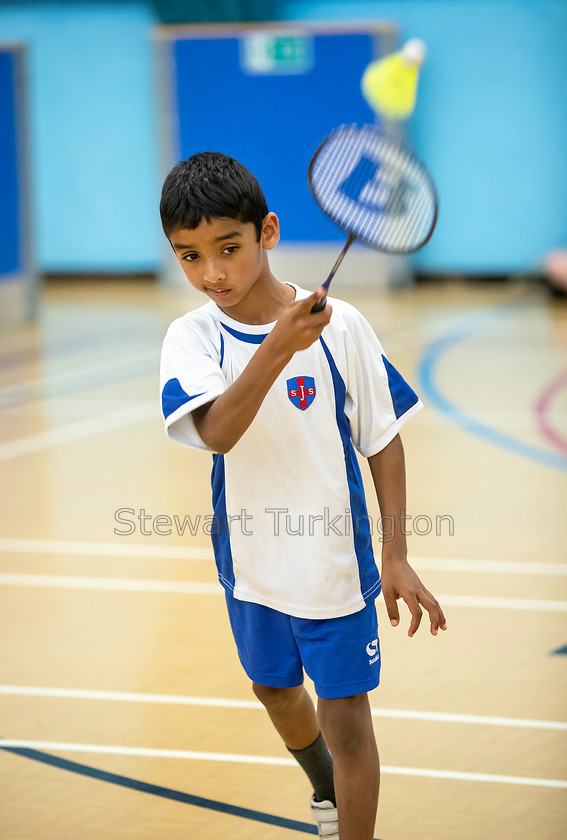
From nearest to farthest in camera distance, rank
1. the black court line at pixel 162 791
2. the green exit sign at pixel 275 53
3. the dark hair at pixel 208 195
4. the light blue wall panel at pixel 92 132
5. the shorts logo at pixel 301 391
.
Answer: the dark hair at pixel 208 195, the shorts logo at pixel 301 391, the black court line at pixel 162 791, the green exit sign at pixel 275 53, the light blue wall panel at pixel 92 132

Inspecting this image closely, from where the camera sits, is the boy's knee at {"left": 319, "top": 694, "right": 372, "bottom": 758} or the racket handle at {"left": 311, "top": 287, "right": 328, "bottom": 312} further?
the boy's knee at {"left": 319, "top": 694, "right": 372, "bottom": 758}

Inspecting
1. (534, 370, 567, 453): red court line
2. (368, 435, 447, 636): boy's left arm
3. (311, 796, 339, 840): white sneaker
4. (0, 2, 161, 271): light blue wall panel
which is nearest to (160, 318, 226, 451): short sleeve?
(368, 435, 447, 636): boy's left arm

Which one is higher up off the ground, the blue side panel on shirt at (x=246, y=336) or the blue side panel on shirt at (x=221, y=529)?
the blue side panel on shirt at (x=246, y=336)

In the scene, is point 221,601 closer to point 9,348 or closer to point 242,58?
point 9,348

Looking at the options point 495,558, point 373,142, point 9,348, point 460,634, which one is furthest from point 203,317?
point 9,348

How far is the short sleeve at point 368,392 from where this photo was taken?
233 cm

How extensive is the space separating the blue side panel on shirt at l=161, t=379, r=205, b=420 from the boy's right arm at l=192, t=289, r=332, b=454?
5 centimetres

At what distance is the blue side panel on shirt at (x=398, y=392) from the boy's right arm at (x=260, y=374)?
13.3 inches

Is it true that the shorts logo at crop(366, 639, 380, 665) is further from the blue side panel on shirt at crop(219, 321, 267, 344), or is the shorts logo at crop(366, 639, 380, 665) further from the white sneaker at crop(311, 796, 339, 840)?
the blue side panel on shirt at crop(219, 321, 267, 344)

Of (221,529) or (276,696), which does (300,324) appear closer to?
(221,529)

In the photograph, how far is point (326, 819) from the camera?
2598 millimetres

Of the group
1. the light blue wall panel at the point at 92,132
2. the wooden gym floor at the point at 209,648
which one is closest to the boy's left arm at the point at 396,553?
the wooden gym floor at the point at 209,648

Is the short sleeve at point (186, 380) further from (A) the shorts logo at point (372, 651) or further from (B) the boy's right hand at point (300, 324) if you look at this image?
(A) the shorts logo at point (372, 651)

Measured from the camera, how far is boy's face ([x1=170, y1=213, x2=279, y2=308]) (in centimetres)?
216
